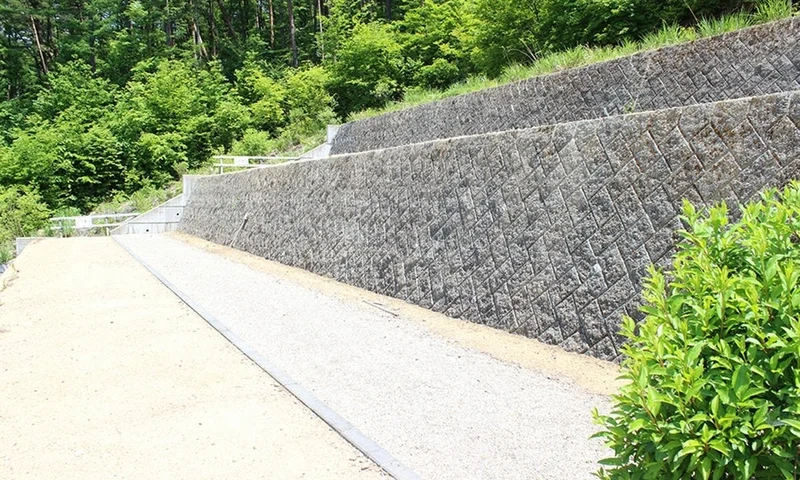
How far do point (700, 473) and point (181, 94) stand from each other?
33.4 m

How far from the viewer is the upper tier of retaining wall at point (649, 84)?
7359 mm

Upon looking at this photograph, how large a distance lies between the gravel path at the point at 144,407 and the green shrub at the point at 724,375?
2018 mm

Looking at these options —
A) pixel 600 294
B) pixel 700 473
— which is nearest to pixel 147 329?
pixel 600 294

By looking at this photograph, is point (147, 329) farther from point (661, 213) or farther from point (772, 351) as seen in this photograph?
point (772, 351)

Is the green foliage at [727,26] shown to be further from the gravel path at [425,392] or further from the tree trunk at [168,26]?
the tree trunk at [168,26]

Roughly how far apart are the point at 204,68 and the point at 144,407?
36.8 meters

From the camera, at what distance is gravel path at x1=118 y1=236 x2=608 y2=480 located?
11.6ft

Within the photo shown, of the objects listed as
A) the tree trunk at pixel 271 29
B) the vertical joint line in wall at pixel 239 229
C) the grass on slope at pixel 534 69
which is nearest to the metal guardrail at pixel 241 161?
the grass on slope at pixel 534 69

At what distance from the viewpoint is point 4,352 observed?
5965mm

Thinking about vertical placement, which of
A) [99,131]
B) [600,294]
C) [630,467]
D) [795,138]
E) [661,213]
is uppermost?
[99,131]

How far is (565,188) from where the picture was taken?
6039 mm

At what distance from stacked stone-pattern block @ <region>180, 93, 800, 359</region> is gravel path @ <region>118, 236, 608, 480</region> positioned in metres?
0.81

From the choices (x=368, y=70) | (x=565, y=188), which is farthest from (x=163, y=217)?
(x=565, y=188)

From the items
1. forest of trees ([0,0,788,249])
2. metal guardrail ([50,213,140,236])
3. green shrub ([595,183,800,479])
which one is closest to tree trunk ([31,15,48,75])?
forest of trees ([0,0,788,249])
